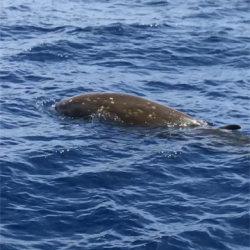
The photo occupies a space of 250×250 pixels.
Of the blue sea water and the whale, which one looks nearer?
the blue sea water

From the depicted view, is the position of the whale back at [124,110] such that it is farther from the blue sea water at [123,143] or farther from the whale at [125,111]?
the blue sea water at [123,143]

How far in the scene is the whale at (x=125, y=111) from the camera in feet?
54.1

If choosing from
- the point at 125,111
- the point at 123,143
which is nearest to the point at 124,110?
the point at 125,111

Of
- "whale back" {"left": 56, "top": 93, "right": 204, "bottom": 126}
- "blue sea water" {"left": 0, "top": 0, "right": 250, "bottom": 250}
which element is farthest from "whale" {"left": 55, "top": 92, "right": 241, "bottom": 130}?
"blue sea water" {"left": 0, "top": 0, "right": 250, "bottom": 250}

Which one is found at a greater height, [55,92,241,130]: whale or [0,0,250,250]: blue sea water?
[55,92,241,130]: whale

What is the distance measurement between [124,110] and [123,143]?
1.58 m

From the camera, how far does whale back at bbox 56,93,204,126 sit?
650 inches

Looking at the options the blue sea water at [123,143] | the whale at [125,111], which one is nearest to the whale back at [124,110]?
the whale at [125,111]

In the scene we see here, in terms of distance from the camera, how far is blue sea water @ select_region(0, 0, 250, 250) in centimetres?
1157

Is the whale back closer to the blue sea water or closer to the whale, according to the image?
the whale

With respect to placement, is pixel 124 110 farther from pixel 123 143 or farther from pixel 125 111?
pixel 123 143

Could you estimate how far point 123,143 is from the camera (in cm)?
1529

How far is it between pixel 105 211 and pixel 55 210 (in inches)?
32.9

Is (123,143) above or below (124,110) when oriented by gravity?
below
